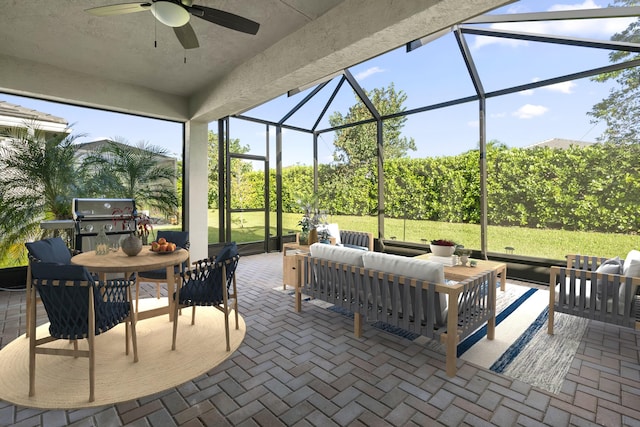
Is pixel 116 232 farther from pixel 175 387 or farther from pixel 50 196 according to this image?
pixel 175 387

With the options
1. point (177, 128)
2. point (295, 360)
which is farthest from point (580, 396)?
point (177, 128)

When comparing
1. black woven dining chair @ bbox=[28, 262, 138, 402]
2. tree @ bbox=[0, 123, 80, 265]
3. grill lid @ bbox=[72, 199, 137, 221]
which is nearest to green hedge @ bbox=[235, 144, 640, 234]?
grill lid @ bbox=[72, 199, 137, 221]

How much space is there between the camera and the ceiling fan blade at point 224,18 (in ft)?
7.90

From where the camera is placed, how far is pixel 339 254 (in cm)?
309

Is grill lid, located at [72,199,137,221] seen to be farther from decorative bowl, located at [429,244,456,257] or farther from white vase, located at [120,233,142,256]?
decorative bowl, located at [429,244,456,257]

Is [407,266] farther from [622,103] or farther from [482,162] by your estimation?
[622,103]

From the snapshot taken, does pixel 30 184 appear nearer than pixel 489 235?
Yes

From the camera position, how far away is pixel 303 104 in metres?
7.34

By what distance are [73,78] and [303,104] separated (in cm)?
429

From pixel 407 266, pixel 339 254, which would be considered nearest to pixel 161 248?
pixel 339 254

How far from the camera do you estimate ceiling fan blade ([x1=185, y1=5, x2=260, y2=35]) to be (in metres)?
2.41

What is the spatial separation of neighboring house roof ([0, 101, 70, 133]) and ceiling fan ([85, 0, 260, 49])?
3.23m

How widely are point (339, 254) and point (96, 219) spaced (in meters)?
3.71

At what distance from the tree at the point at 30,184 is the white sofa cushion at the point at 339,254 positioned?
3998mm
